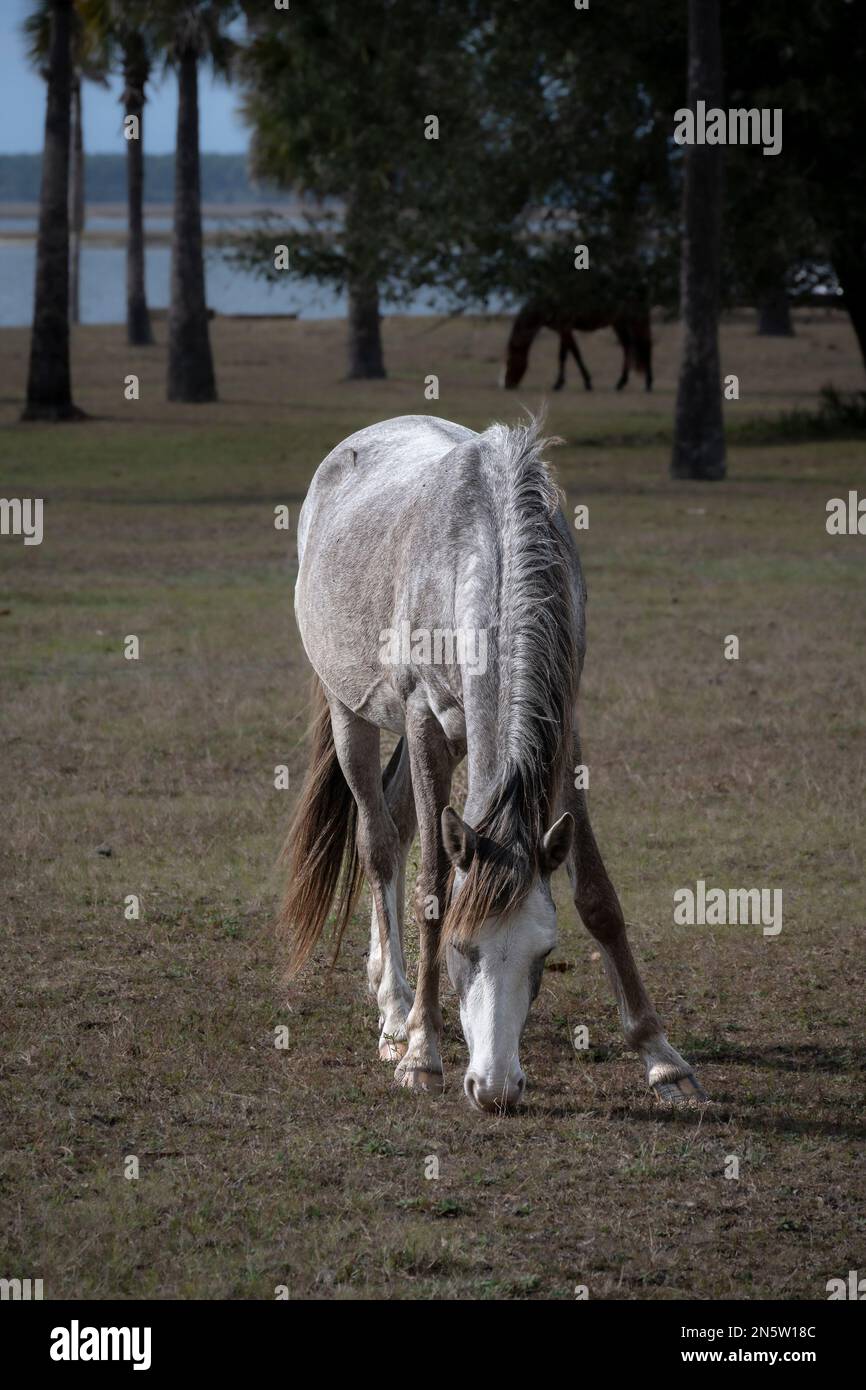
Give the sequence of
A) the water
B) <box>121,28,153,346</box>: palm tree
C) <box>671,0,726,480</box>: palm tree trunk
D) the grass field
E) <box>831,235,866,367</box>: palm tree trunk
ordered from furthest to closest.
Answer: the water
<box>121,28,153,346</box>: palm tree
<box>831,235,866,367</box>: palm tree trunk
<box>671,0,726,480</box>: palm tree trunk
the grass field

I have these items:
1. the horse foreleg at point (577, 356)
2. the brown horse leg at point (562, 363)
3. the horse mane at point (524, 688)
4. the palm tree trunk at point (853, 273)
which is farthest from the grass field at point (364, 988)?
the brown horse leg at point (562, 363)

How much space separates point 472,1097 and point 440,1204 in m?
0.30

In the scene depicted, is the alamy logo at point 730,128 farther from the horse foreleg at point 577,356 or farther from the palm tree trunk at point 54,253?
the horse foreleg at point 577,356

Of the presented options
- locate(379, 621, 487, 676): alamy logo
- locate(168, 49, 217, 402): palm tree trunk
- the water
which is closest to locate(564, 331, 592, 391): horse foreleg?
locate(168, 49, 217, 402): palm tree trunk

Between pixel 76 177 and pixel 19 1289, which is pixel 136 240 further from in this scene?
pixel 19 1289

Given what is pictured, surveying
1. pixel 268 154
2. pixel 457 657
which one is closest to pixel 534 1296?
pixel 457 657

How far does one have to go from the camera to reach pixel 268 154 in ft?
117

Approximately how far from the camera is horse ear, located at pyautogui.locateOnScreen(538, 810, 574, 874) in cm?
423

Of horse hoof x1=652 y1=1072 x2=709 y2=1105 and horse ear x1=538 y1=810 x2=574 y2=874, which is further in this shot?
horse hoof x1=652 y1=1072 x2=709 y2=1105

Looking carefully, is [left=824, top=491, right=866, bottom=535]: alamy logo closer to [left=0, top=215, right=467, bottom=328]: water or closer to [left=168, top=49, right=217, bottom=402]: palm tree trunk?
[left=0, top=215, right=467, bottom=328]: water

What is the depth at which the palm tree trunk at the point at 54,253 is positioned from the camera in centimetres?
2403

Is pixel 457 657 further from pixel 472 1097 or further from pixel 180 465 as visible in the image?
pixel 180 465

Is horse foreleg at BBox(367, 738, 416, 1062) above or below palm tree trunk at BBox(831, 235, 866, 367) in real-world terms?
below
